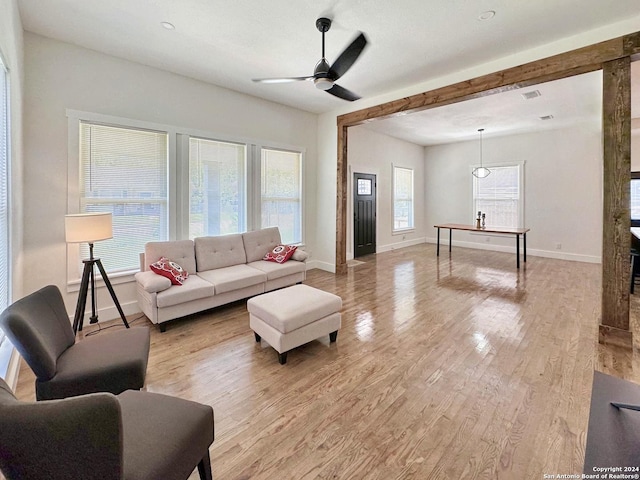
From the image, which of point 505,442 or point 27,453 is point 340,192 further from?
point 27,453

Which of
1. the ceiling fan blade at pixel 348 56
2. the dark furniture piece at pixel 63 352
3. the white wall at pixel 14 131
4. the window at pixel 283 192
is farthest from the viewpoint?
the window at pixel 283 192

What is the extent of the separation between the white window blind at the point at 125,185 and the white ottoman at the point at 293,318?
2.06m

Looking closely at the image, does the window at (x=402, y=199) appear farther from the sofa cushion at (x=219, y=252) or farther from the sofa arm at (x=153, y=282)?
the sofa arm at (x=153, y=282)

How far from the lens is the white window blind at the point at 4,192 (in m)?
2.17

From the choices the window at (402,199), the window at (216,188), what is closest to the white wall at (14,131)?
the window at (216,188)

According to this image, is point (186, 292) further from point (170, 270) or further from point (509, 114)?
point (509, 114)

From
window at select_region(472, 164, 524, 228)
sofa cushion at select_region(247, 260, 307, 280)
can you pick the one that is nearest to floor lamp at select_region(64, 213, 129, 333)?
sofa cushion at select_region(247, 260, 307, 280)

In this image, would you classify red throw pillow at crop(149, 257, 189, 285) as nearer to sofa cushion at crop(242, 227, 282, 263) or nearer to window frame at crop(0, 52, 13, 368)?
sofa cushion at crop(242, 227, 282, 263)

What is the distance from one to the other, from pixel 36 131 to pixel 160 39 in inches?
63.2

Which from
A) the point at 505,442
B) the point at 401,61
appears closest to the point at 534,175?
the point at 401,61

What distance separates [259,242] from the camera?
16.0ft

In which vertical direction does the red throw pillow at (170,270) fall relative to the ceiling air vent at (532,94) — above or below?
below

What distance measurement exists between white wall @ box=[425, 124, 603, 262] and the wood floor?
352 cm

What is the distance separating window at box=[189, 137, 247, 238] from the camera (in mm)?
4441
